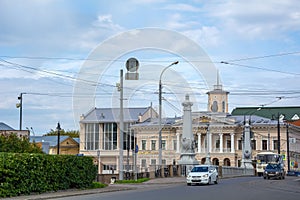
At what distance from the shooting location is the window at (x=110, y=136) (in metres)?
117

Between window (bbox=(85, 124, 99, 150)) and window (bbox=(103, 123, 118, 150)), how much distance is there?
166 centimetres

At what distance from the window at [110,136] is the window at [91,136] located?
166cm

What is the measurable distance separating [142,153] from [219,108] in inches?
746

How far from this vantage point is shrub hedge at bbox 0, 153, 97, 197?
2645 cm


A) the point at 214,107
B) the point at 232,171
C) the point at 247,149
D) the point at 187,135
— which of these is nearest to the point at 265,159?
the point at 247,149

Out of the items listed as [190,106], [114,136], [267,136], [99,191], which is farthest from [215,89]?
[99,191]

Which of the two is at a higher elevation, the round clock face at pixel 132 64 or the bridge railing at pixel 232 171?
the round clock face at pixel 132 64

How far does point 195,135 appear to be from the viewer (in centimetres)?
11394

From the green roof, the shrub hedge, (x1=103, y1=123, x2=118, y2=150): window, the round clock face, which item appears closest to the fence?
the round clock face

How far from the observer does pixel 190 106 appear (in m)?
55.3

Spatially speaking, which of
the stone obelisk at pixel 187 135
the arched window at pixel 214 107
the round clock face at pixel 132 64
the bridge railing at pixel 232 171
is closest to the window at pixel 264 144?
the arched window at pixel 214 107

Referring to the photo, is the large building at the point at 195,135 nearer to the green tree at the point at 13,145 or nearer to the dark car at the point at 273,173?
the dark car at the point at 273,173

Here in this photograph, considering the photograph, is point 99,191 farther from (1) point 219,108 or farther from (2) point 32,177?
(1) point 219,108

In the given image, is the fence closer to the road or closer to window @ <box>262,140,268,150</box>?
the road
